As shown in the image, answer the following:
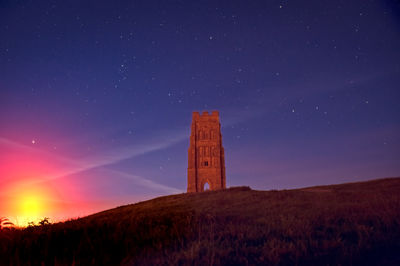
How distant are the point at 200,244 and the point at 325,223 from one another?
3994mm

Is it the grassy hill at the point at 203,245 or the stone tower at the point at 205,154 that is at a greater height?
the stone tower at the point at 205,154

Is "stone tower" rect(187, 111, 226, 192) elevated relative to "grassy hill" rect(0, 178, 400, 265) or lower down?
elevated

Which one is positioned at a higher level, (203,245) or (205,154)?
(205,154)

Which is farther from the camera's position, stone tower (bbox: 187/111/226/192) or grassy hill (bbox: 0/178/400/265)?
stone tower (bbox: 187/111/226/192)

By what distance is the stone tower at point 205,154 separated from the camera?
56562mm

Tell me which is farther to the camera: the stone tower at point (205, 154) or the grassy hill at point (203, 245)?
the stone tower at point (205, 154)

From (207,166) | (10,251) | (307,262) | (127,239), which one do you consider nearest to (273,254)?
(307,262)

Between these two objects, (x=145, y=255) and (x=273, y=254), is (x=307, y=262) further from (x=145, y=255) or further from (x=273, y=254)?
(x=145, y=255)

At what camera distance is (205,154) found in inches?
2297

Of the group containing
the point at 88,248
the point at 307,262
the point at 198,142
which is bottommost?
the point at 307,262

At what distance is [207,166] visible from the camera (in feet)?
188

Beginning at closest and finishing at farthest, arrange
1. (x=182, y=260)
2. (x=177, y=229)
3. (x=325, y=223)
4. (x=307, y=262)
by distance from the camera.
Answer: (x=182, y=260)
(x=307, y=262)
(x=177, y=229)
(x=325, y=223)

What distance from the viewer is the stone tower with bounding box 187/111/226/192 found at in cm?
5656

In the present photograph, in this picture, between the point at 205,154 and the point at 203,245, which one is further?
the point at 205,154
